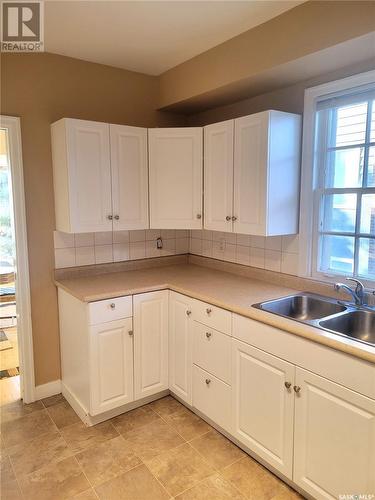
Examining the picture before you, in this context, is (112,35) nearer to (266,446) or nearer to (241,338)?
(241,338)

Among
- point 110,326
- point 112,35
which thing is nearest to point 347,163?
point 112,35

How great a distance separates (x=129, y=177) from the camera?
2688 mm

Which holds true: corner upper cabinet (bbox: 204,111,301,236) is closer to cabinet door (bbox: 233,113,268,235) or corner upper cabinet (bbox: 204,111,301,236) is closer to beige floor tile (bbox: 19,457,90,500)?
cabinet door (bbox: 233,113,268,235)

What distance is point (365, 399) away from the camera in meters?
1.46

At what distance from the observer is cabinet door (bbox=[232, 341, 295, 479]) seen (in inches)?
70.8

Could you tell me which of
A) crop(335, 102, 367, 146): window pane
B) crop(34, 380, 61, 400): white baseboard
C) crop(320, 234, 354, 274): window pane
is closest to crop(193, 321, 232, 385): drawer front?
crop(320, 234, 354, 274): window pane

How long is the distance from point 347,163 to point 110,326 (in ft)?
5.96

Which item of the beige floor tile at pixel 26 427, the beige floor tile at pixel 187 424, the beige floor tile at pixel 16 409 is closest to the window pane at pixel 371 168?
the beige floor tile at pixel 187 424

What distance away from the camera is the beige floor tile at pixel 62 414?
243 cm

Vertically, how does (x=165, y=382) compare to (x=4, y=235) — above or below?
below

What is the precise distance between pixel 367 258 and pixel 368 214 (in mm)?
260

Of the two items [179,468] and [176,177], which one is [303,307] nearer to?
[179,468]

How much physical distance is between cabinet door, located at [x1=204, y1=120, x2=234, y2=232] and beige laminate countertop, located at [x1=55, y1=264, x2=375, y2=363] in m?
0.42

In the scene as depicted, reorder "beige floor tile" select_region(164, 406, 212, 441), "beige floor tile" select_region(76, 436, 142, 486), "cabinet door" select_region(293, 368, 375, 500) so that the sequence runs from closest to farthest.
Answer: "cabinet door" select_region(293, 368, 375, 500) < "beige floor tile" select_region(76, 436, 142, 486) < "beige floor tile" select_region(164, 406, 212, 441)
